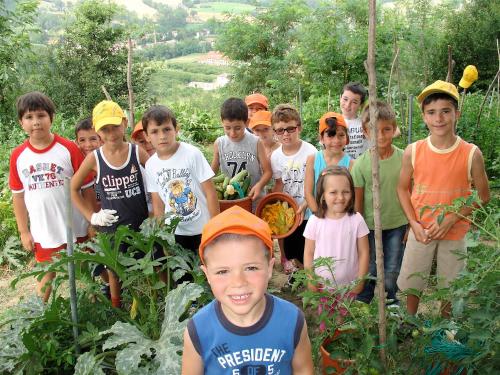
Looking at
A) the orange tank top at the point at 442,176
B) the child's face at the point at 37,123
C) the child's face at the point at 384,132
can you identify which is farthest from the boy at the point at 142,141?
the orange tank top at the point at 442,176

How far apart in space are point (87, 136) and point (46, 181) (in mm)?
584

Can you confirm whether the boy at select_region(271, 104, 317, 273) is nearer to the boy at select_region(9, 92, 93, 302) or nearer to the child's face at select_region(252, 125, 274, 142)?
the child's face at select_region(252, 125, 274, 142)

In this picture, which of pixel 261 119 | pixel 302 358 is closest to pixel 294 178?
pixel 261 119

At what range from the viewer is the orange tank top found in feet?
8.53

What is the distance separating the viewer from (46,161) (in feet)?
10.5

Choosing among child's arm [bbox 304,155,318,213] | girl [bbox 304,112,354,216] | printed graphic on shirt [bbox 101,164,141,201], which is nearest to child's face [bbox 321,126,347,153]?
girl [bbox 304,112,354,216]

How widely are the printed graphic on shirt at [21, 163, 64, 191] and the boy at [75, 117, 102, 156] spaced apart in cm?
48

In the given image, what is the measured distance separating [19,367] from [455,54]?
16.2 m

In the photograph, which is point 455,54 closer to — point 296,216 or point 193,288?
point 296,216

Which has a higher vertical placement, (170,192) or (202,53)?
(202,53)

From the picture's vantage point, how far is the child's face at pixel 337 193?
2695 millimetres

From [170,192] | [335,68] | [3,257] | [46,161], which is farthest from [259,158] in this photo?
[335,68]

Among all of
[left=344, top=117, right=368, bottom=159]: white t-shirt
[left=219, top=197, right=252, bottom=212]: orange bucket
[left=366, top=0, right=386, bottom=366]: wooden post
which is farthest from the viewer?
[left=344, top=117, right=368, bottom=159]: white t-shirt

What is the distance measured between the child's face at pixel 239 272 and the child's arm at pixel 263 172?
2.24 meters
